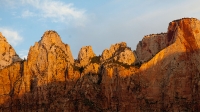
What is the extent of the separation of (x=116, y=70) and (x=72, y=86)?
8.36 metres

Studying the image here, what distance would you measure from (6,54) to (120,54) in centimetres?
2280

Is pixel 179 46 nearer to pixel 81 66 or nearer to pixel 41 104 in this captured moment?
pixel 81 66

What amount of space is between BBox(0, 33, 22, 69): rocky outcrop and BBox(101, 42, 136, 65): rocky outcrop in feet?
58.2

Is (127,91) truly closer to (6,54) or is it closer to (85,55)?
(85,55)

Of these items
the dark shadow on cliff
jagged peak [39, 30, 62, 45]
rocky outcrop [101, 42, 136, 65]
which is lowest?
the dark shadow on cliff

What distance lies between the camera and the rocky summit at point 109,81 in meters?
61.8

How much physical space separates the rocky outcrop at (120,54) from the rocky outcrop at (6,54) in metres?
17.7

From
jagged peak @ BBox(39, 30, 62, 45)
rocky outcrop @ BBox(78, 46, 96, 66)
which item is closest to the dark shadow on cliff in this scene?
rocky outcrop @ BBox(78, 46, 96, 66)

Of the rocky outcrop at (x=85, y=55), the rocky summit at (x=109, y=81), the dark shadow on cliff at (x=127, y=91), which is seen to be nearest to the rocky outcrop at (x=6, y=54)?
the rocky summit at (x=109, y=81)

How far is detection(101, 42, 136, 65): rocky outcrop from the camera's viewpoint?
69.2 meters

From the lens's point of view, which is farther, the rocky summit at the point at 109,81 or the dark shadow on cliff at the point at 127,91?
the rocky summit at the point at 109,81

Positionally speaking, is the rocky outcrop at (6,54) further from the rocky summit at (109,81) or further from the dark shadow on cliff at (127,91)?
the dark shadow on cliff at (127,91)

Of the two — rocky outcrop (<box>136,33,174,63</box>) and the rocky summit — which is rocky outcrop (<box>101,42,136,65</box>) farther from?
rocky outcrop (<box>136,33,174,63</box>)

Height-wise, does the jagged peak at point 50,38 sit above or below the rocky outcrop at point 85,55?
above
